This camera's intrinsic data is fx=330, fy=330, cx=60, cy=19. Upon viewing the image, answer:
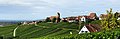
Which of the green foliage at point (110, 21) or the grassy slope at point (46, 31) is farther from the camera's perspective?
the grassy slope at point (46, 31)

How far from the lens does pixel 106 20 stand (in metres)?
62.8

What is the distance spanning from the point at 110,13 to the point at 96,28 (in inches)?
1248

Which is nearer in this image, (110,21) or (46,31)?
(110,21)

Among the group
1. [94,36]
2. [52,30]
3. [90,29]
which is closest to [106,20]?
[90,29]

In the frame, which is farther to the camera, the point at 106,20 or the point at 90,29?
Answer: the point at 90,29

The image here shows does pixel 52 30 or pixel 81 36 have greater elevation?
pixel 81 36

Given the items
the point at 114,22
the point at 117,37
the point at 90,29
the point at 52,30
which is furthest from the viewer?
the point at 52,30

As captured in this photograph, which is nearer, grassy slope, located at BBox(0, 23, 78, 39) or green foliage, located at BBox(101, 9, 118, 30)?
green foliage, located at BBox(101, 9, 118, 30)

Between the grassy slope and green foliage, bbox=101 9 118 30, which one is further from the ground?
green foliage, bbox=101 9 118 30

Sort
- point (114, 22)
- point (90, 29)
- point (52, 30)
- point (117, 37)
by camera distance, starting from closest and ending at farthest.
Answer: point (117, 37)
point (114, 22)
point (90, 29)
point (52, 30)

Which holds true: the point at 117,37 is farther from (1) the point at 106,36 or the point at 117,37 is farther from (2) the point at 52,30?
(2) the point at 52,30

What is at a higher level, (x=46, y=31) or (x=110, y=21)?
(x=110, y=21)

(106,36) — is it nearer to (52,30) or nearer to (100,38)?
(100,38)

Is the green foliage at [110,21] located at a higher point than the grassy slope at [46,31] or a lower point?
higher
